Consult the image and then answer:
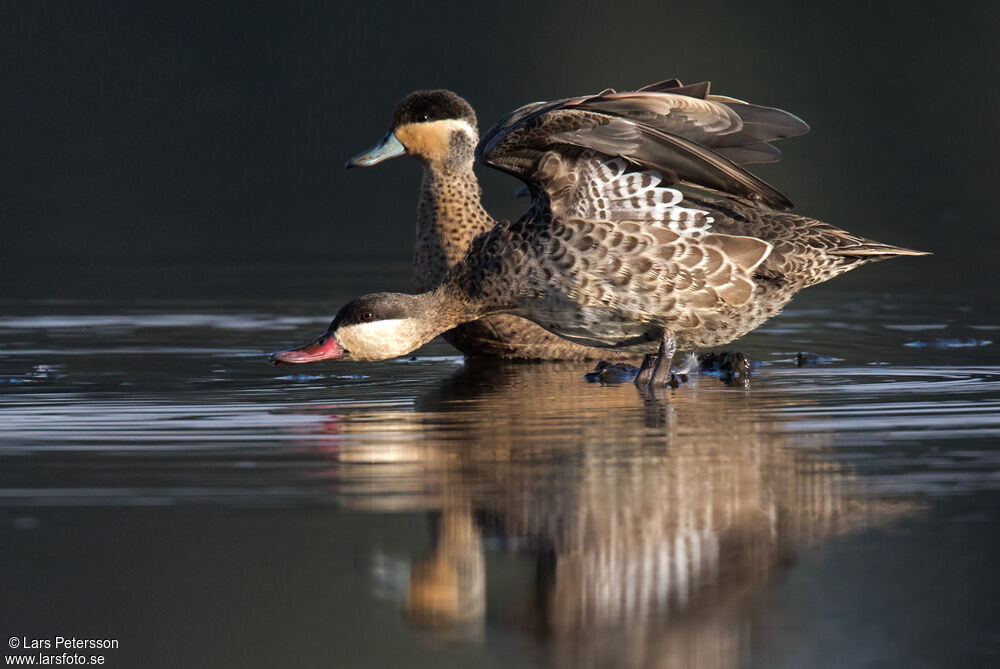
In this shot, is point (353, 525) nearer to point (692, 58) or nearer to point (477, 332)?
point (477, 332)

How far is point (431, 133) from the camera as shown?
9453mm

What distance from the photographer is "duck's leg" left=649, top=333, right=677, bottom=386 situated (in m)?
7.77

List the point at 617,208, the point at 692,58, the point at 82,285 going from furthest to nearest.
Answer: the point at 692,58 → the point at 82,285 → the point at 617,208

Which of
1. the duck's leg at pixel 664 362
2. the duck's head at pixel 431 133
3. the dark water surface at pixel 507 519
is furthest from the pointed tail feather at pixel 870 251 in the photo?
the duck's head at pixel 431 133

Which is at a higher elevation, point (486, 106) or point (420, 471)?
point (486, 106)

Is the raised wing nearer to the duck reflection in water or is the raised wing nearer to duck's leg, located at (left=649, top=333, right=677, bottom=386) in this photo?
duck's leg, located at (left=649, top=333, right=677, bottom=386)

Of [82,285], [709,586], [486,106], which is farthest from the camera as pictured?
[486,106]

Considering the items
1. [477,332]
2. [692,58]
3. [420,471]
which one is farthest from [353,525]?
[692,58]

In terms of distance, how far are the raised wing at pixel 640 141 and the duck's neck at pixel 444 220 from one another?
1450 mm

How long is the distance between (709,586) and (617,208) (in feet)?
11.4

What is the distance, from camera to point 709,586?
14.3 feet

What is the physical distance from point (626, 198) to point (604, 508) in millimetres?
2797

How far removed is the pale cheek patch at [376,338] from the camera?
7.63 metres

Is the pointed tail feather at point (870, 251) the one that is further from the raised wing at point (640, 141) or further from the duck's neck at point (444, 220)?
the duck's neck at point (444, 220)
